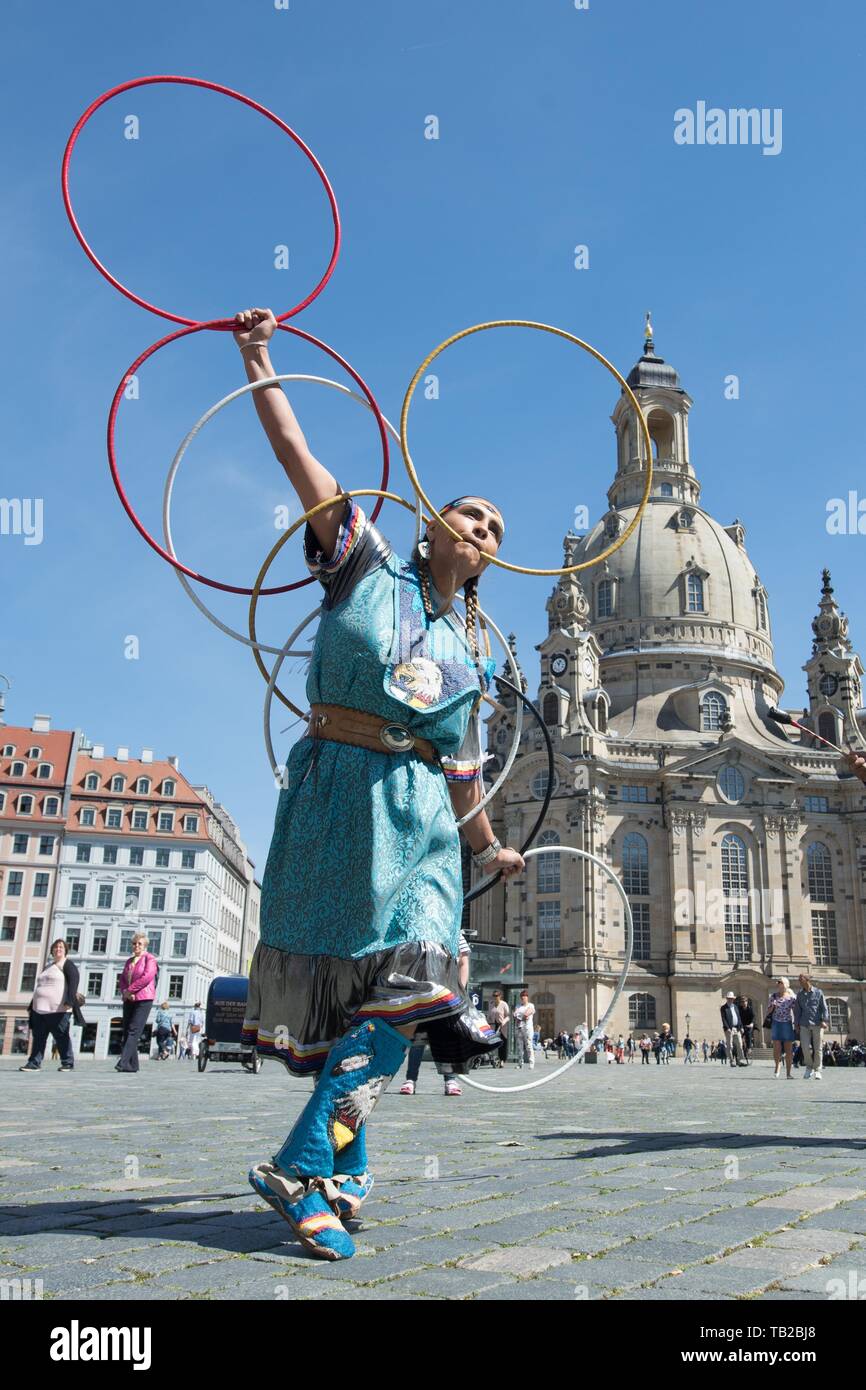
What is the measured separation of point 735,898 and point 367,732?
76.4 m

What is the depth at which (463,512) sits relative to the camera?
569 centimetres

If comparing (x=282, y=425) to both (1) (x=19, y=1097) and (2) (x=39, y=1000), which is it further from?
(2) (x=39, y=1000)

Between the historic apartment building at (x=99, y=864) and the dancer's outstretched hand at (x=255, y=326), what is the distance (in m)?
71.3

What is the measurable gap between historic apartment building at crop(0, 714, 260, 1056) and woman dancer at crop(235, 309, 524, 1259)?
7119 cm


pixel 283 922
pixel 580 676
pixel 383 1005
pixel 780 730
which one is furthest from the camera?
pixel 780 730

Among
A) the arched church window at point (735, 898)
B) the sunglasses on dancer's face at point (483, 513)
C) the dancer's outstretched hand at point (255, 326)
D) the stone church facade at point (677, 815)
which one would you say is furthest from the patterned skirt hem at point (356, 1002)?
the arched church window at point (735, 898)

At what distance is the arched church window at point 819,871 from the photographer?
3073 inches

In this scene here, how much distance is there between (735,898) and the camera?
7725 cm

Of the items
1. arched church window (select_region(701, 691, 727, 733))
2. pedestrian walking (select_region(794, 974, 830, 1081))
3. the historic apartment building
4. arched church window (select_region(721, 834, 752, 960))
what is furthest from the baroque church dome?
pedestrian walking (select_region(794, 974, 830, 1081))

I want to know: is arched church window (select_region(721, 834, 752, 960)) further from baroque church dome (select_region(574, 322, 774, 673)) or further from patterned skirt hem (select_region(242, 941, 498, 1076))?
patterned skirt hem (select_region(242, 941, 498, 1076))

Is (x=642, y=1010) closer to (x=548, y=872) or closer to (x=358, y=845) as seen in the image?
(x=548, y=872)
